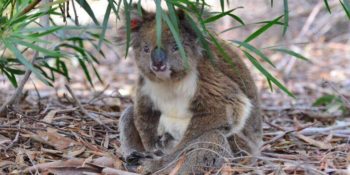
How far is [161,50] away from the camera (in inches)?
170

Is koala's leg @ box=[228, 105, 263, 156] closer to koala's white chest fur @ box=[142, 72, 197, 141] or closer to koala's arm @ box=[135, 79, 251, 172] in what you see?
koala's arm @ box=[135, 79, 251, 172]

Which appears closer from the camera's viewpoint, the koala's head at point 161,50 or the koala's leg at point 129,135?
the koala's head at point 161,50

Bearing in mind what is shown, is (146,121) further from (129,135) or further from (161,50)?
(161,50)

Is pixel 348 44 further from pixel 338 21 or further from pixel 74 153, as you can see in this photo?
pixel 74 153

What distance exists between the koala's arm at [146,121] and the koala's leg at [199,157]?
39 cm

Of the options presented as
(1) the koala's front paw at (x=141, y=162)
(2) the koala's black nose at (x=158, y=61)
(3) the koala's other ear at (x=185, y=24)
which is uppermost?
(3) the koala's other ear at (x=185, y=24)

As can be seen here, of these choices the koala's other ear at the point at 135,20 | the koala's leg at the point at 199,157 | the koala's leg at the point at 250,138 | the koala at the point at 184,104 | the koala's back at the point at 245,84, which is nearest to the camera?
the koala's leg at the point at 199,157

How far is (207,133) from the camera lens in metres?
4.20

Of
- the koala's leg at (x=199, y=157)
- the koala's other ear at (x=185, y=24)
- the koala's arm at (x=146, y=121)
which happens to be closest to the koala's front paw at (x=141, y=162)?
the koala's leg at (x=199, y=157)

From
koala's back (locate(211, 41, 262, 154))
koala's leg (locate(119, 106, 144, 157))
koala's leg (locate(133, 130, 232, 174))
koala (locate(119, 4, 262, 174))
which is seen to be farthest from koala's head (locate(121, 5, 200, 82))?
koala's leg (locate(133, 130, 232, 174))

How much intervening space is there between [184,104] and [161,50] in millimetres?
390

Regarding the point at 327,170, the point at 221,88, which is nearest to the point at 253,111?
the point at 221,88

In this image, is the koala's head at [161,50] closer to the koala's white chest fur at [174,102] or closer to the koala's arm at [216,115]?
the koala's white chest fur at [174,102]

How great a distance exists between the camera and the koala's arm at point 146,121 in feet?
14.9
